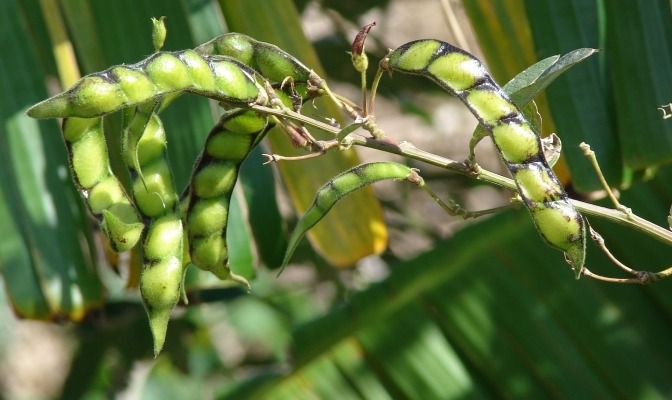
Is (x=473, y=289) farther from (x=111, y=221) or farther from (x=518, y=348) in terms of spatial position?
(x=111, y=221)

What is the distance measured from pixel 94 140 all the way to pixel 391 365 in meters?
0.89

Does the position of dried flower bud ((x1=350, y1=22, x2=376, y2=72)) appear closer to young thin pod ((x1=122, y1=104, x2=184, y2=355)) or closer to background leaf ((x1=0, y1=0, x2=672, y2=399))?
young thin pod ((x1=122, y1=104, x2=184, y2=355))

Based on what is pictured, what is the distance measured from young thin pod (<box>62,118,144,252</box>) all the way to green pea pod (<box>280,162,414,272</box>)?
13cm

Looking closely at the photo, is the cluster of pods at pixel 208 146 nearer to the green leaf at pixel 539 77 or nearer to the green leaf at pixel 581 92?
the green leaf at pixel 539 77

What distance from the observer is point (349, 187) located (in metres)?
0.69

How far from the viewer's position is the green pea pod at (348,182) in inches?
26.6

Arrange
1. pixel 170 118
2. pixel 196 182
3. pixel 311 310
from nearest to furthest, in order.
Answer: pixel 196 182
pixel 170 118
pixel 311 310

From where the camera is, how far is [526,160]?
2.01ft

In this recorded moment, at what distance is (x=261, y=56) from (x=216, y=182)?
0.10m

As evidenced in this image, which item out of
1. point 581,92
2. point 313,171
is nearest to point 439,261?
point 313,171

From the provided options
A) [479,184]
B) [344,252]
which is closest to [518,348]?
[344,252]

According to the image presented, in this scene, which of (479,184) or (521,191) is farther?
(479,184)

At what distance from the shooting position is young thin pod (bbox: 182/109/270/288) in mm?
689

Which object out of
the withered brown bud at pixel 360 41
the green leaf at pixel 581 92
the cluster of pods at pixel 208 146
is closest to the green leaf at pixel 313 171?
the green leaf at pixel 581 92
